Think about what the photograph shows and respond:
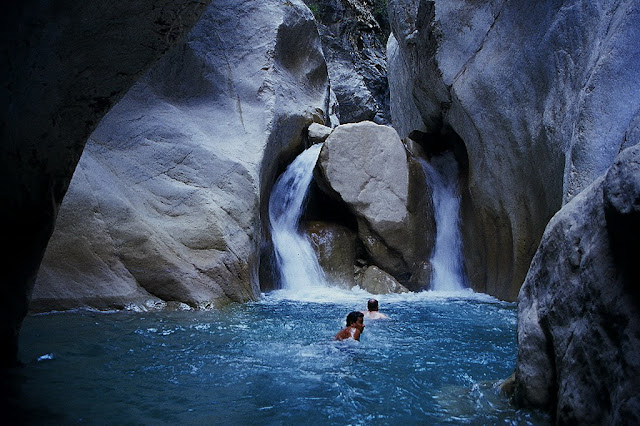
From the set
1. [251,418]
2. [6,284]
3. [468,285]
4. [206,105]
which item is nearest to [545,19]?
[468,285]

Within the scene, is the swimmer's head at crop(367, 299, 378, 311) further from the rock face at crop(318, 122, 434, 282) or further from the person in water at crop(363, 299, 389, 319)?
the rock face at crop(318, 122, 434, 282)

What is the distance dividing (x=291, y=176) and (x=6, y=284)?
964cm

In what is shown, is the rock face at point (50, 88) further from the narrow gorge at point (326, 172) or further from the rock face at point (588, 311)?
the rock face at point (588, 311)

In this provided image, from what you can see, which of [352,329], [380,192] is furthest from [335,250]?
[352,329]

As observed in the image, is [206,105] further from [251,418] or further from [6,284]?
[251,418]

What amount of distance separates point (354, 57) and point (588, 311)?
2300 centimetres

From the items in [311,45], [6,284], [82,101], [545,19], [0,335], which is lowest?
[0,335]

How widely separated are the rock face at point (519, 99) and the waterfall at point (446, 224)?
398mm

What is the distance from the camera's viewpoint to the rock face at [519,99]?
5348mm

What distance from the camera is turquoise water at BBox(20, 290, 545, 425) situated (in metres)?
3.36

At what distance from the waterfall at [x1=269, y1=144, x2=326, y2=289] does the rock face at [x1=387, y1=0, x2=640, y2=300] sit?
342 centimetres

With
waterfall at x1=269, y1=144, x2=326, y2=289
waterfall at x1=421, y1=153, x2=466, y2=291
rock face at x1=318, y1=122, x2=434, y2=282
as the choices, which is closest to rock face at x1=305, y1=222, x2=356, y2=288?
waterfall at x1=269, y1=144, x2=326, y2=289

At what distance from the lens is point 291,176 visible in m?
13.0

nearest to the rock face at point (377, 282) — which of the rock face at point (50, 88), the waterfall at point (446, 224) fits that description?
the waterfall at point (446, 224)
